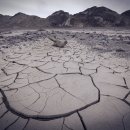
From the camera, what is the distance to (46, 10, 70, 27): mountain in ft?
48.8

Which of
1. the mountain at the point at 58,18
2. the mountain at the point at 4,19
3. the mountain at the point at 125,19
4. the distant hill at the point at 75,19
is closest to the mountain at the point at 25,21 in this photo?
the distant hill at the point at 75,19

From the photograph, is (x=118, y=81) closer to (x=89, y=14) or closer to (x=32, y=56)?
(x=32, y=56)

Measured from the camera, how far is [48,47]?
12.5 feet

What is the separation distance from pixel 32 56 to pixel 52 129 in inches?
85.6

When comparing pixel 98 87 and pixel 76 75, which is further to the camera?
pixel 76 75

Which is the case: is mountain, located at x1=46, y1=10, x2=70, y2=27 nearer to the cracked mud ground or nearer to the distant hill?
the distant hill

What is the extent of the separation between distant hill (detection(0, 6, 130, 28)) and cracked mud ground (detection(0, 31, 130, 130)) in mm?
11847

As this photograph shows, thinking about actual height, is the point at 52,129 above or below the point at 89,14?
below

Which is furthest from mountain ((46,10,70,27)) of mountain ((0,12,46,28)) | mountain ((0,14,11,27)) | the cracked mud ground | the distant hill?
the cracked mud ground

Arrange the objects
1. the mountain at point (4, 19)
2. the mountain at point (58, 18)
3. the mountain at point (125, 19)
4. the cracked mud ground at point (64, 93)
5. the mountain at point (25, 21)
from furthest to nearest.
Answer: the mountain at point (4, 19) → the mountain at point (58, 18) → the mountain at point (25, 21) → the mountain at point (125, 19) → the cracked mud ground at point (64, 93)

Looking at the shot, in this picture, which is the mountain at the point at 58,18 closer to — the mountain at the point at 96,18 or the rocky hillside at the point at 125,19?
the mountain at the point at 96,18

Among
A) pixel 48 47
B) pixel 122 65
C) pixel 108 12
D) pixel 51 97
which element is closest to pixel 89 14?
pixel 108 12

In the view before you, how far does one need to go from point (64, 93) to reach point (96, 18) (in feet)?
48.1

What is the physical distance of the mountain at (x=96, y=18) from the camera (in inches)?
576
